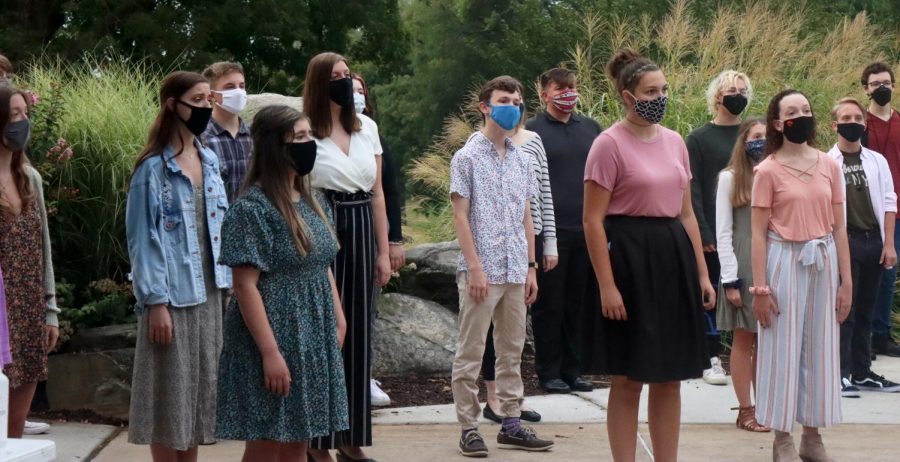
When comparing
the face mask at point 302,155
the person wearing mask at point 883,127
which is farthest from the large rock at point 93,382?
the person wearing mask at point 883,127

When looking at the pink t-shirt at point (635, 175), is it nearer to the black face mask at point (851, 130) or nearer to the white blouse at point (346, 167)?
the white blouse at point (346, 167)

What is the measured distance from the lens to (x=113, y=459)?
6.19 metres

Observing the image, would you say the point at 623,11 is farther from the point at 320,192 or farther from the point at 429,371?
the point at 320,192

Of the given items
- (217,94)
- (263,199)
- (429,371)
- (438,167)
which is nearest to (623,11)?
(438,167)

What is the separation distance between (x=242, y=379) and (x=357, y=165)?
63.5 inches

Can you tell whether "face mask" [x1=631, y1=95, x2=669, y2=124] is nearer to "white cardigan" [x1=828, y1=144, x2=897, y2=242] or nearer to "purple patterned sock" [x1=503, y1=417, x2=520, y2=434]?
"purple patterned sock" [x1=503, y1=417, x2=520, y2=434]

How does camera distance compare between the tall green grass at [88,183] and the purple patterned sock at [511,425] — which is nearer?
the purple patterned sock at [511,425]

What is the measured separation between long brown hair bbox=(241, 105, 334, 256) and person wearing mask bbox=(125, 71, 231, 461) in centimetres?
62

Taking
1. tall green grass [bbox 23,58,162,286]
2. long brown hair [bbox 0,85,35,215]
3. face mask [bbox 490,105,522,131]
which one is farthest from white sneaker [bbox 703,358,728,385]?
long brown hair [bbox 0,85,35,215]

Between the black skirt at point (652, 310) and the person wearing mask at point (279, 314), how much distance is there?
1369 mm

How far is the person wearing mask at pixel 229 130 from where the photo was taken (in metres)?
6.20

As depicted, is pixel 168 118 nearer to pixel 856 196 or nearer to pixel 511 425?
pixel 511 425

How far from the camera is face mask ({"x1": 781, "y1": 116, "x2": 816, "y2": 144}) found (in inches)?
229

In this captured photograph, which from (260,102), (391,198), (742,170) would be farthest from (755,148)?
(260,102)
